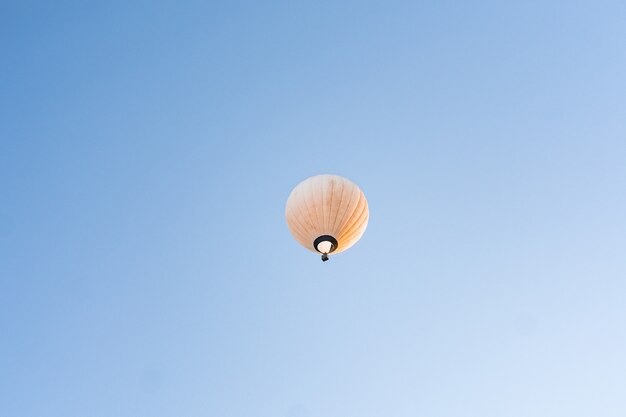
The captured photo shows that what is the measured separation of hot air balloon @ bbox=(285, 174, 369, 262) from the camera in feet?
47.1

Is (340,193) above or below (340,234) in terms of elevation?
above

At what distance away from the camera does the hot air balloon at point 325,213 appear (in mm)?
14344

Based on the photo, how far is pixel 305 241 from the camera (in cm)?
1477

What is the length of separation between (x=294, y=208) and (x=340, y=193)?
4.73 feet

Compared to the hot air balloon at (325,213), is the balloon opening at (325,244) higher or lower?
lower

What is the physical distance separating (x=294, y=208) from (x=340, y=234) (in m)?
1.57

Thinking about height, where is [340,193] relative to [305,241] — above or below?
above

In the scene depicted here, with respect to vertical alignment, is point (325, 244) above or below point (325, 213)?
below

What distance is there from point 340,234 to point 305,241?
41.9 inches

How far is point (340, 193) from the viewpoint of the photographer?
14.6m

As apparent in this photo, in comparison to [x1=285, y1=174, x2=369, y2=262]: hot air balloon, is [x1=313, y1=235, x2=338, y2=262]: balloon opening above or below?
below

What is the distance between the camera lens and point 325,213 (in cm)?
1433

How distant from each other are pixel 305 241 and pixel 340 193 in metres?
1.75

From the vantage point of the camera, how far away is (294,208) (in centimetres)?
1485
